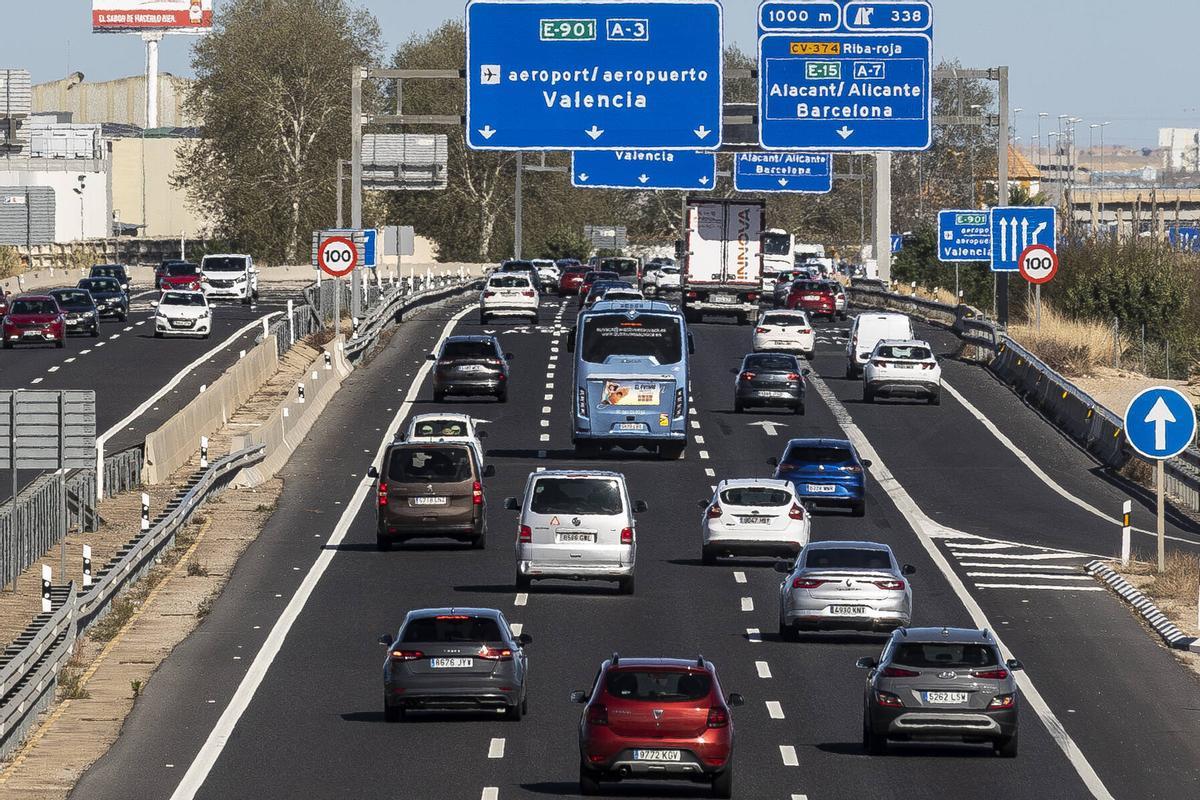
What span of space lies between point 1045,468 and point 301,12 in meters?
84.7

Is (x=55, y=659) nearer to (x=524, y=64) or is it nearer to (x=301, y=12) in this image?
(x=524, y=64)

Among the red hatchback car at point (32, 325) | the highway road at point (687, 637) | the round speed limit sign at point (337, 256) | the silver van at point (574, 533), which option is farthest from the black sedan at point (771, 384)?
the red hatchback car at point (32, 325)

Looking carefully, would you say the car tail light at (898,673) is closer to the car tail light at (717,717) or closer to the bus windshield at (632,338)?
the car tail light at (717,717)

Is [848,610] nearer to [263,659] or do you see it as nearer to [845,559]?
[845,559]

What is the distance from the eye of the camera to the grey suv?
20.2 m

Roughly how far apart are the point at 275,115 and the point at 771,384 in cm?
7359

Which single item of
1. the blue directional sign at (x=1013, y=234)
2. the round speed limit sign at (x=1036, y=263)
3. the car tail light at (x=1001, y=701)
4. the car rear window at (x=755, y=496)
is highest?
the blue directional sign at (x=1013, y=234)

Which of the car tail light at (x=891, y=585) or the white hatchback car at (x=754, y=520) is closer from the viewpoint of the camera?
the car tail light at (x=891, y=585)

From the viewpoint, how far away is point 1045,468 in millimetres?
46188

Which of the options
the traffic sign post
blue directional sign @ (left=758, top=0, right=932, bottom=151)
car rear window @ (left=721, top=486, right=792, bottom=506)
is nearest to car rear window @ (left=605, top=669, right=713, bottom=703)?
the traffic sign post

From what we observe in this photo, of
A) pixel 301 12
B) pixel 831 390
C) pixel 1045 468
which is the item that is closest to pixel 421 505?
pixel 1045 468

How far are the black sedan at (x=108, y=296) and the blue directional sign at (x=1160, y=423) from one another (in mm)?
54949

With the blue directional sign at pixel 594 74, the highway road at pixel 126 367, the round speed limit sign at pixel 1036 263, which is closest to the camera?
the highway road at pixel 126 367

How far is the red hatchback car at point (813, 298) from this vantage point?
80.1 meters
